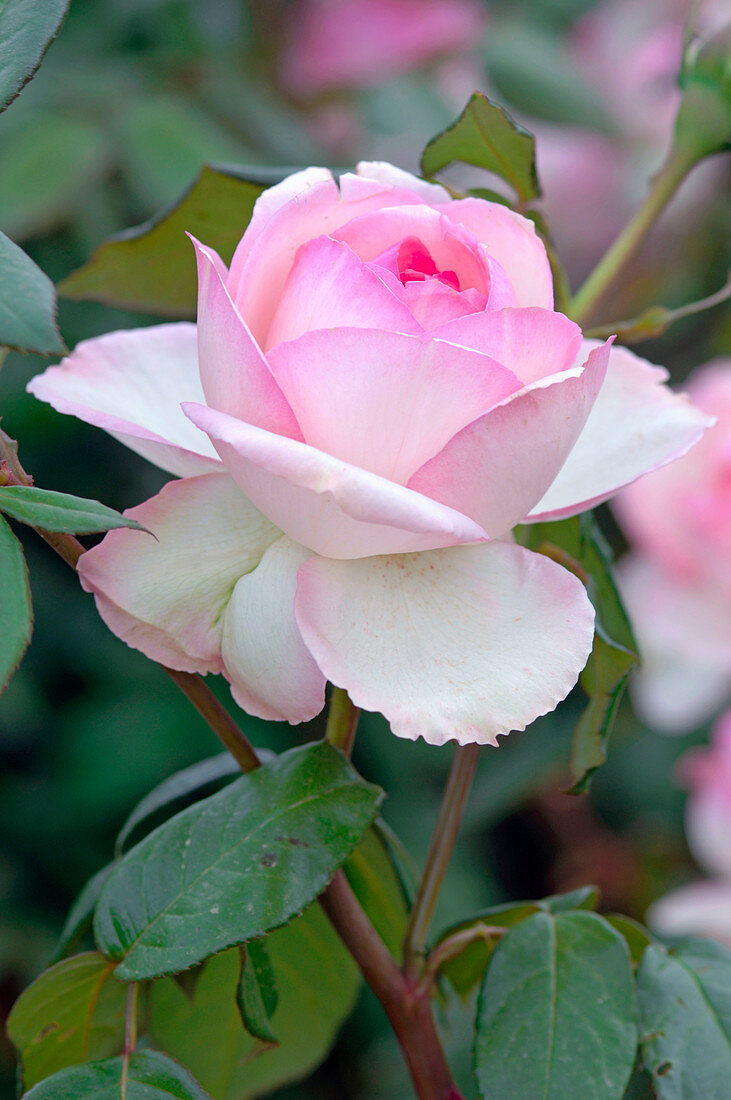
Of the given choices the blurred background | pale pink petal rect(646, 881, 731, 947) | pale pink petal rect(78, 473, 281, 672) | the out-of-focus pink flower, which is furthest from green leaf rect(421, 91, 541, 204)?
the out-of-focus pink flower

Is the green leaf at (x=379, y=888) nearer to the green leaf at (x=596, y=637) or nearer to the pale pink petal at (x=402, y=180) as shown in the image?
the green leaf at (x=596, y=637)

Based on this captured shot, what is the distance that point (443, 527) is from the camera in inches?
11.4

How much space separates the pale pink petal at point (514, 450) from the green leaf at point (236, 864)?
3.9 inches

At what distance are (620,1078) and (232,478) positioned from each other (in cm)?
24

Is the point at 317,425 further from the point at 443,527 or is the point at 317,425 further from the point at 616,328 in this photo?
the point at 616,328

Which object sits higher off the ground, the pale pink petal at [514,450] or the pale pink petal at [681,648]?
the pale pink petal at [514,450]


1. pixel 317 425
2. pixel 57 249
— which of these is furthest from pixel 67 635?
pixel 317 425

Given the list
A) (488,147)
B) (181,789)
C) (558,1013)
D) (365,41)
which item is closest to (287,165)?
(365,41)

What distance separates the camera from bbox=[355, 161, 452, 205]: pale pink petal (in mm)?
363

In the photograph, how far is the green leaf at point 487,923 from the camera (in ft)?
1.38

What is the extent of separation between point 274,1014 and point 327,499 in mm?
289

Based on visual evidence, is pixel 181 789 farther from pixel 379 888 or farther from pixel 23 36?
pixel 23 36

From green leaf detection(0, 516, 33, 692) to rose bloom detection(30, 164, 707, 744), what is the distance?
1.3 inches

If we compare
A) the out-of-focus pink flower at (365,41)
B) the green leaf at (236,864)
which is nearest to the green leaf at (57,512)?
the green leaf at (236,864)
